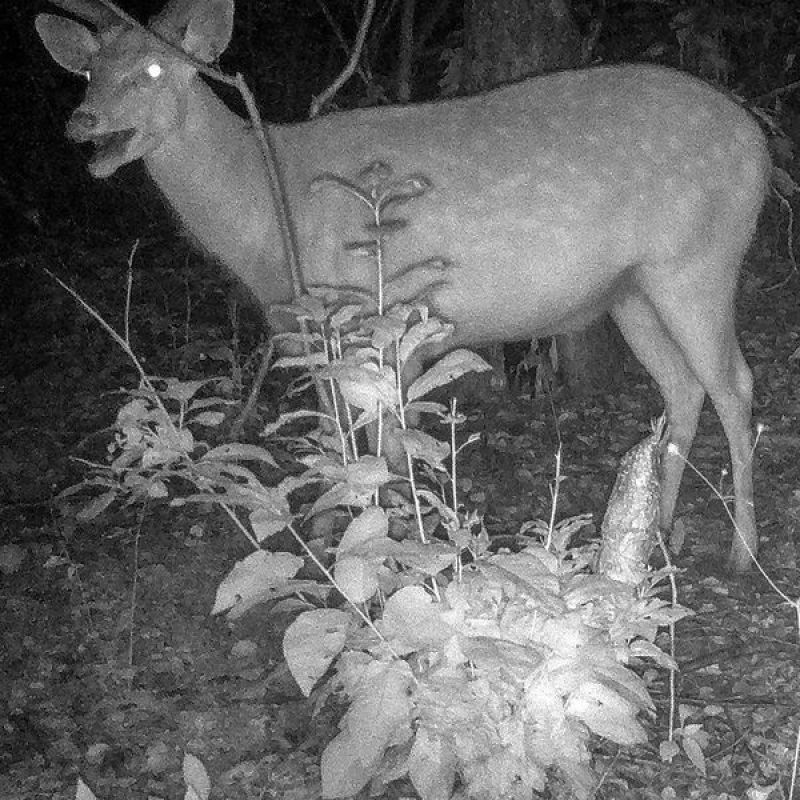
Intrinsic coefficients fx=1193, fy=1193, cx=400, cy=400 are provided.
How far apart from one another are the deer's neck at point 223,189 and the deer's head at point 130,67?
0.24 feet

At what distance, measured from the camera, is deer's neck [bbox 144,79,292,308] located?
147 inches

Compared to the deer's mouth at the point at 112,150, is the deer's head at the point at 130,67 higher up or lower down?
higher up

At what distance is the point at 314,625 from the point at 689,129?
81.7 inches

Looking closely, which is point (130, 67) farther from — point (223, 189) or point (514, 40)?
point (514, 40)

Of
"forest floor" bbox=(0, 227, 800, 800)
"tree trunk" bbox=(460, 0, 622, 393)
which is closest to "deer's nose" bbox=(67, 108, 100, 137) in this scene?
"forest floor" bbox=(0, 227, 800, 800)

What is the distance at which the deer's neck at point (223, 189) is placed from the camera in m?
3.73

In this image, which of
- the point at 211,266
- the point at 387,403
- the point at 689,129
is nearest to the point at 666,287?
the point at 689,129

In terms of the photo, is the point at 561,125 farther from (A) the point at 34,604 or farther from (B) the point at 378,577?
(A) the point at 34,604

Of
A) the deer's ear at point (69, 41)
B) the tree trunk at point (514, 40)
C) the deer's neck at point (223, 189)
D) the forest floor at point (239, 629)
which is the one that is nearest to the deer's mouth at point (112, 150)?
the deer's neck at point (223, 189)

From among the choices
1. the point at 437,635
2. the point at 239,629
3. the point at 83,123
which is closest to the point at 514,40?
the point at 83,123

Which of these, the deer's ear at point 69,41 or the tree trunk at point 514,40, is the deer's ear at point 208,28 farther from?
the tree trunk at point 514,40

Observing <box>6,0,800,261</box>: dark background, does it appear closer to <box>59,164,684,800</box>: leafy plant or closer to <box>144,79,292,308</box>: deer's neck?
<box>144,79,292,308</box>: deer's neck

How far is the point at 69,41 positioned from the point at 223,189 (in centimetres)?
64

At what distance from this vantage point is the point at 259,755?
9.88 ft
